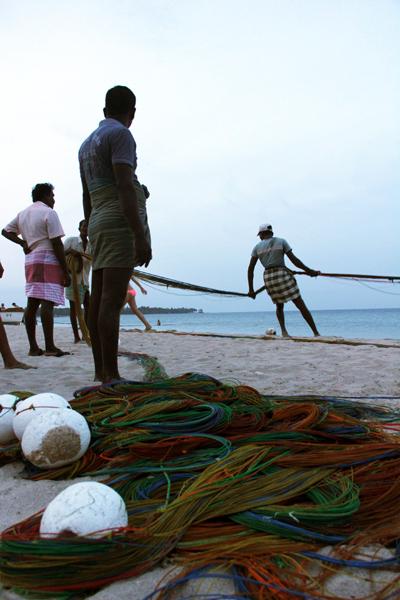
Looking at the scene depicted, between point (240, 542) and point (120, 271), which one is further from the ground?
point (120, 271)

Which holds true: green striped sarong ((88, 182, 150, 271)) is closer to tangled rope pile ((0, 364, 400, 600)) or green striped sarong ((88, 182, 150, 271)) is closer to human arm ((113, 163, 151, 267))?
human arm ((113, 163, 151, 267))

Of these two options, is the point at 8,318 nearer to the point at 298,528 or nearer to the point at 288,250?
the point at 288,250

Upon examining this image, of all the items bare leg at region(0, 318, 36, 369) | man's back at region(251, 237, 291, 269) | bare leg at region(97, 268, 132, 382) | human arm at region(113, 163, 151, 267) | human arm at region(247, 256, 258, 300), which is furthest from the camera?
human arm at region(247, 256, 258, 300)

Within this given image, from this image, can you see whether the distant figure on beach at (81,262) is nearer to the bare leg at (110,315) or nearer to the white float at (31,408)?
the bare leg at (110,315)

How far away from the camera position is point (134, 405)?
2182 mm

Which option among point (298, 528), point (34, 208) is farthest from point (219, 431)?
point (34, 208)

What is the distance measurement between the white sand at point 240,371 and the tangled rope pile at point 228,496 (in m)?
0.12

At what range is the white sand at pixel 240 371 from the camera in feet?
5.31

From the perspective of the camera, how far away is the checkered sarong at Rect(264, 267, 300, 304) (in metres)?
7.51

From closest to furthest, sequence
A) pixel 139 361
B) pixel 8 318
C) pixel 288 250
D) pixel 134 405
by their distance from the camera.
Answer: pixel 134 405 < pixel 139 361 < pixel 288 250 < pixel 8 318

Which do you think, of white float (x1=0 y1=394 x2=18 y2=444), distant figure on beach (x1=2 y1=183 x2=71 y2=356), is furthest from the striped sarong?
white float (x1=0 y1=394 x2=18 y2=444)

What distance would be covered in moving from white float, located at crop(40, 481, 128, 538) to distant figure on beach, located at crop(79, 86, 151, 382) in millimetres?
1737

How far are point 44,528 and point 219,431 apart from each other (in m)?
0.92

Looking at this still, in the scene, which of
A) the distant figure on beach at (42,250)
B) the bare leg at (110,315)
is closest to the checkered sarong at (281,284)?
the distant figure on beach at (42,250)
